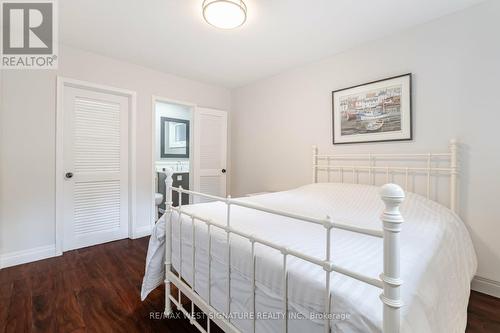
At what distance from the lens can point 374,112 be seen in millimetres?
2404

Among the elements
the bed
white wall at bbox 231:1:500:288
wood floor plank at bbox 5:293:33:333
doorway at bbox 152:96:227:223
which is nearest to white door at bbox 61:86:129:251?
doorway at bbox 152:96:227:223

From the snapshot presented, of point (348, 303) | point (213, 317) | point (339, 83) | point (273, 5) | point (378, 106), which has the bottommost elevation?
point (213, 317)

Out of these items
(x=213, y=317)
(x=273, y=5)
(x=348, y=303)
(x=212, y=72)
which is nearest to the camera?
(x=348, y=303)

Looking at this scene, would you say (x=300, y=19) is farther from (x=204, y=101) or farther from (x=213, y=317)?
(x=213, y=317)

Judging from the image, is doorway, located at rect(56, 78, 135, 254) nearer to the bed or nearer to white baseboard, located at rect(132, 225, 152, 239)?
white baseboard, located at rect(132, 225, 152, 239)

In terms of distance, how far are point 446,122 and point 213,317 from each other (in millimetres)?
2324

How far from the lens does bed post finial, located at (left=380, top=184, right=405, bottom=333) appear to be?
580mm

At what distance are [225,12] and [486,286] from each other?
294cm

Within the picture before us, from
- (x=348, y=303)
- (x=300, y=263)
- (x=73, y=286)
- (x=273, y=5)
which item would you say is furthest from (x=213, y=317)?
(x=273, y=5)

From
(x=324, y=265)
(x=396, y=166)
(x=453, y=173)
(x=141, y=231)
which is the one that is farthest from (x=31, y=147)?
(x=453, y=173)

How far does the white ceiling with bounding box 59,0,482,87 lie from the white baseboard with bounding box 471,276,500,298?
7.22ft

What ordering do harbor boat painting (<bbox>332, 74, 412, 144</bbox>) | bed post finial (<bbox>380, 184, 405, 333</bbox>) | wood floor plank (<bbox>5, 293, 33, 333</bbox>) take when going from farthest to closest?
harbor boat painting (<bbox>332, 74, 412, 144</bbox>), wood floor plank (<bbox>5, 293, 33, 333</bbox>), bed post finial (<bbox>380, 184, 405, 333</bbox>)

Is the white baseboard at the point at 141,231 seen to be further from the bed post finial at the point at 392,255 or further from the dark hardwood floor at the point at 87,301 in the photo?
the bed post finial at the point at 392,255

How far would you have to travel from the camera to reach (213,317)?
1.22m
